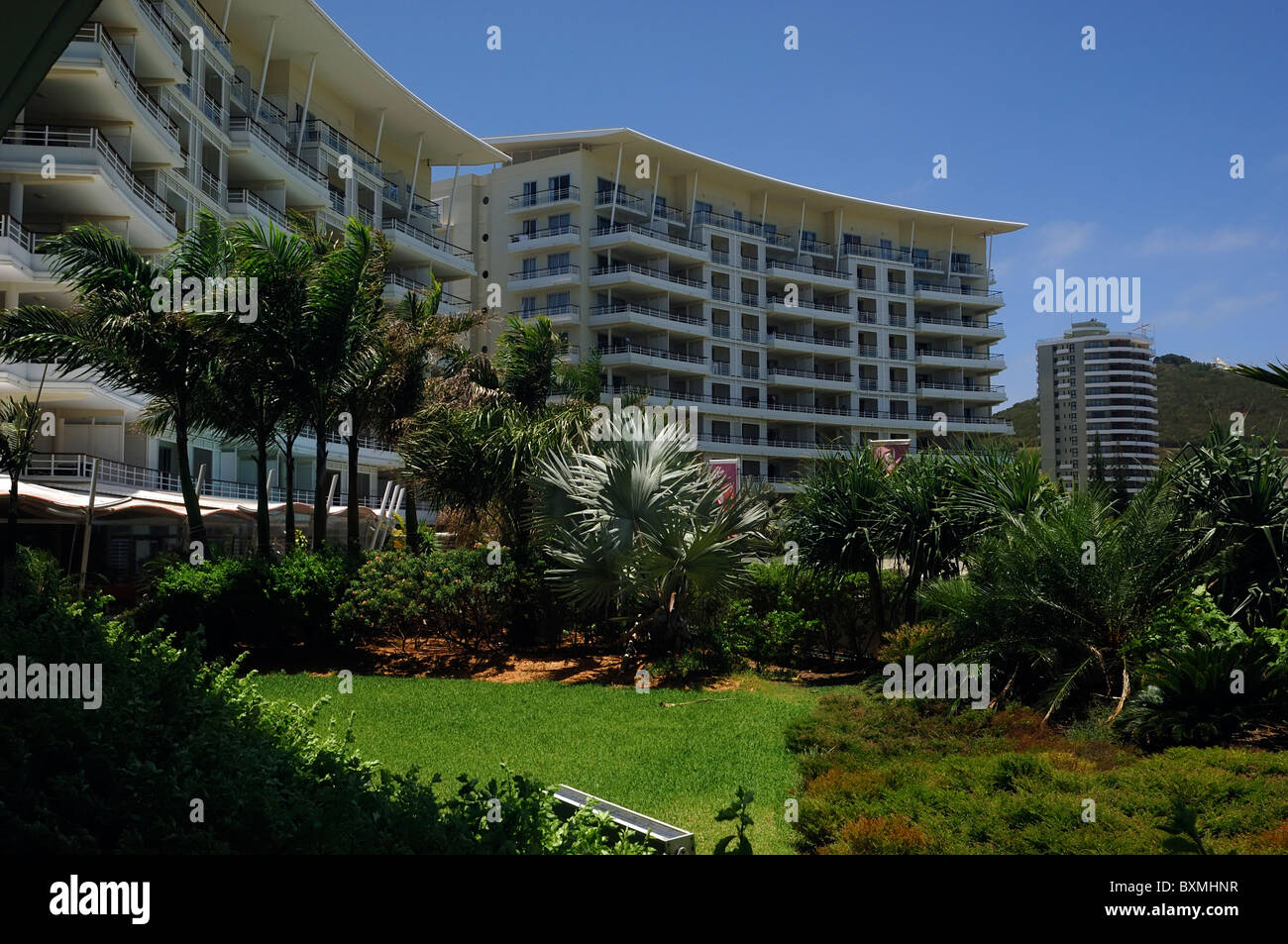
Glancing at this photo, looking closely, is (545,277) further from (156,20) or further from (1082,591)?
(1082,591)

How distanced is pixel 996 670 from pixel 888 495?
4521 mm

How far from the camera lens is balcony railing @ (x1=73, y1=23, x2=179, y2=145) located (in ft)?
98.2

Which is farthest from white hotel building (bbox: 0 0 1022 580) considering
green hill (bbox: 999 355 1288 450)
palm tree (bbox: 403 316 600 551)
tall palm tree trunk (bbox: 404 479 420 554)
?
green hill (bbox: 999 355 1288 450)

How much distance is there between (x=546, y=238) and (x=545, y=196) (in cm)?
310

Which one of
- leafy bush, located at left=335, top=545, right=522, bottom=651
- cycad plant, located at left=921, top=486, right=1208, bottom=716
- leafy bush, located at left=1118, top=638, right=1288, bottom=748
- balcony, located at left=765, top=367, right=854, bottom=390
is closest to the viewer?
leafy bush, located at left=1118, top=638, right=1288, bottom=748

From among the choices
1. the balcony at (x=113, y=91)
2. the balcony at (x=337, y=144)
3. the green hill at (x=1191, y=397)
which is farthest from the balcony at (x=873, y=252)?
the balcony at (x=113, y=91)

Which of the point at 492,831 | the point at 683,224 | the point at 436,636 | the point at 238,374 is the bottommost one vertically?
the point at 436,636

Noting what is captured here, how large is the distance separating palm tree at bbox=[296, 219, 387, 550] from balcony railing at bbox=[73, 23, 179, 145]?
16.7 m

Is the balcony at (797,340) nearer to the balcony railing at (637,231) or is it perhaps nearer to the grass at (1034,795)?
the balcony railing at (637,231)

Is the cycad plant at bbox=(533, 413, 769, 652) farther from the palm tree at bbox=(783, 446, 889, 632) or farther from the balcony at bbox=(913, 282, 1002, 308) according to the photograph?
the balcony at bbox=(913, 282, 1002, 308)

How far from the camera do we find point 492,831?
3.62m

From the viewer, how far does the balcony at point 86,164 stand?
29.5 metres

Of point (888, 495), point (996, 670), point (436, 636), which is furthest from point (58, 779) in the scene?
point (436, 636)

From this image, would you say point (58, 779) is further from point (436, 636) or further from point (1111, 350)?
point (1111, 350)
